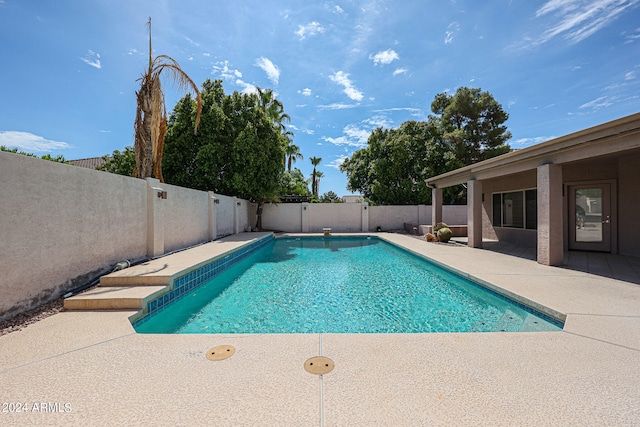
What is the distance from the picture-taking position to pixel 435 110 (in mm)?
21266

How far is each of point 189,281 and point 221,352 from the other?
346cm

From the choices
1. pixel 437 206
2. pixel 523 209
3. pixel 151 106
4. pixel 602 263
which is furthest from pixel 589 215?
pixel 151 106

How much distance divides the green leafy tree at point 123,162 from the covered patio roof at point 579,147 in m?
16.4

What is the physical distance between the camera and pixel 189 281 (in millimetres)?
5539

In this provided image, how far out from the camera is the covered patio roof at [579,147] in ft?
15.4

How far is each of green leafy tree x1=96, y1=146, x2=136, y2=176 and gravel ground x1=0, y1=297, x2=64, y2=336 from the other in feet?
37.5

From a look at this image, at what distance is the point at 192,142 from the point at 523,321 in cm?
1468

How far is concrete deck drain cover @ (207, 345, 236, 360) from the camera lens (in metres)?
2.50

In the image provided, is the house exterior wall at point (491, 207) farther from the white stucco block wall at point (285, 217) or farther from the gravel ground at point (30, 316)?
the gravel ground at point (30, 316)

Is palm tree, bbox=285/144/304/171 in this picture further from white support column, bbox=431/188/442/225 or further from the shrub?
the shrub

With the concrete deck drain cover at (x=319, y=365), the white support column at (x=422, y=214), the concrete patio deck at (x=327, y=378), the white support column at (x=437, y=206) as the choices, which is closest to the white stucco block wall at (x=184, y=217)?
the concrete patio deck at (x=327, y=378)

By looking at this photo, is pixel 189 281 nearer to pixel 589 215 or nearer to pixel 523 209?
pixel 523 209

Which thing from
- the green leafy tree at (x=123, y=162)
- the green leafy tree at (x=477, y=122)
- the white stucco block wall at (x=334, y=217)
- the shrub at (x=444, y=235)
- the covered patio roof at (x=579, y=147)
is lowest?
the shrub at (x=444, y=235)

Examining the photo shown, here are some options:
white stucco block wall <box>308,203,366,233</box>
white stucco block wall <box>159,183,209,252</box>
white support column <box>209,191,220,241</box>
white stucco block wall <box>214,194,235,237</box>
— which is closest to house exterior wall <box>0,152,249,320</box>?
white stucco block wall <box>159,183,209,252</box>
